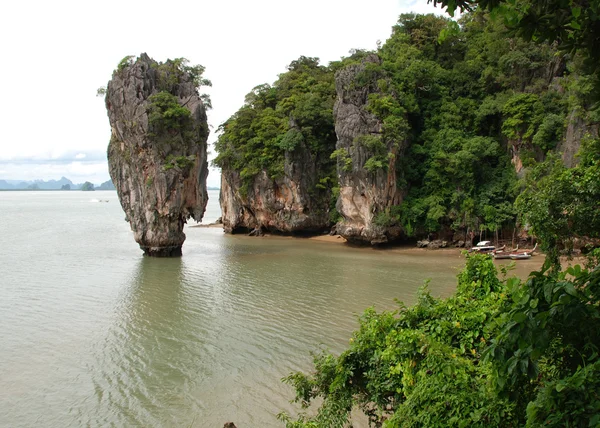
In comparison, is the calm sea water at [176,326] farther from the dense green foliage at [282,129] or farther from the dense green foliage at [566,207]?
the dense green foliage at [282,129]

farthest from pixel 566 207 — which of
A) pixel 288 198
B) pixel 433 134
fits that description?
pixel 288 198

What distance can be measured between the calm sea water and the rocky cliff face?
2120mm

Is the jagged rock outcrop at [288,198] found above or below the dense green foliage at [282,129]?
below

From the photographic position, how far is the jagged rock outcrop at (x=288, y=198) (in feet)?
103

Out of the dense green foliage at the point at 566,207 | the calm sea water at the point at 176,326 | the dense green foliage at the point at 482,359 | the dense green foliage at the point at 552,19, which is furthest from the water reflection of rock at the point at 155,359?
the dense green foliage at the point at 566,207

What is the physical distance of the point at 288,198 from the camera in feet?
106

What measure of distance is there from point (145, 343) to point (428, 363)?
9.38 m

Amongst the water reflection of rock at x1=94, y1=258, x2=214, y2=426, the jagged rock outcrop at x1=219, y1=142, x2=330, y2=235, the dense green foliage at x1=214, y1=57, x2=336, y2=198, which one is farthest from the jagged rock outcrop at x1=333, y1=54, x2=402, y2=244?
the water reflection of rock at x1=94, y1=258, x2=214, y2=426

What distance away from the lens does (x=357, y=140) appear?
84.9ft

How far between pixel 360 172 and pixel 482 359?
23892mm

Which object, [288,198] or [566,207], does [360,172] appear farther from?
[566,207]

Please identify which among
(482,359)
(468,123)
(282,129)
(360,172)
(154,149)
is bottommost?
(482,359)

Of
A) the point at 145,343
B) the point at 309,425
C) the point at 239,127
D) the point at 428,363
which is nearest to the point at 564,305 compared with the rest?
the point at 428,363

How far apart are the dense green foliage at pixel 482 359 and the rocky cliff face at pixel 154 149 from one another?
20.1m
